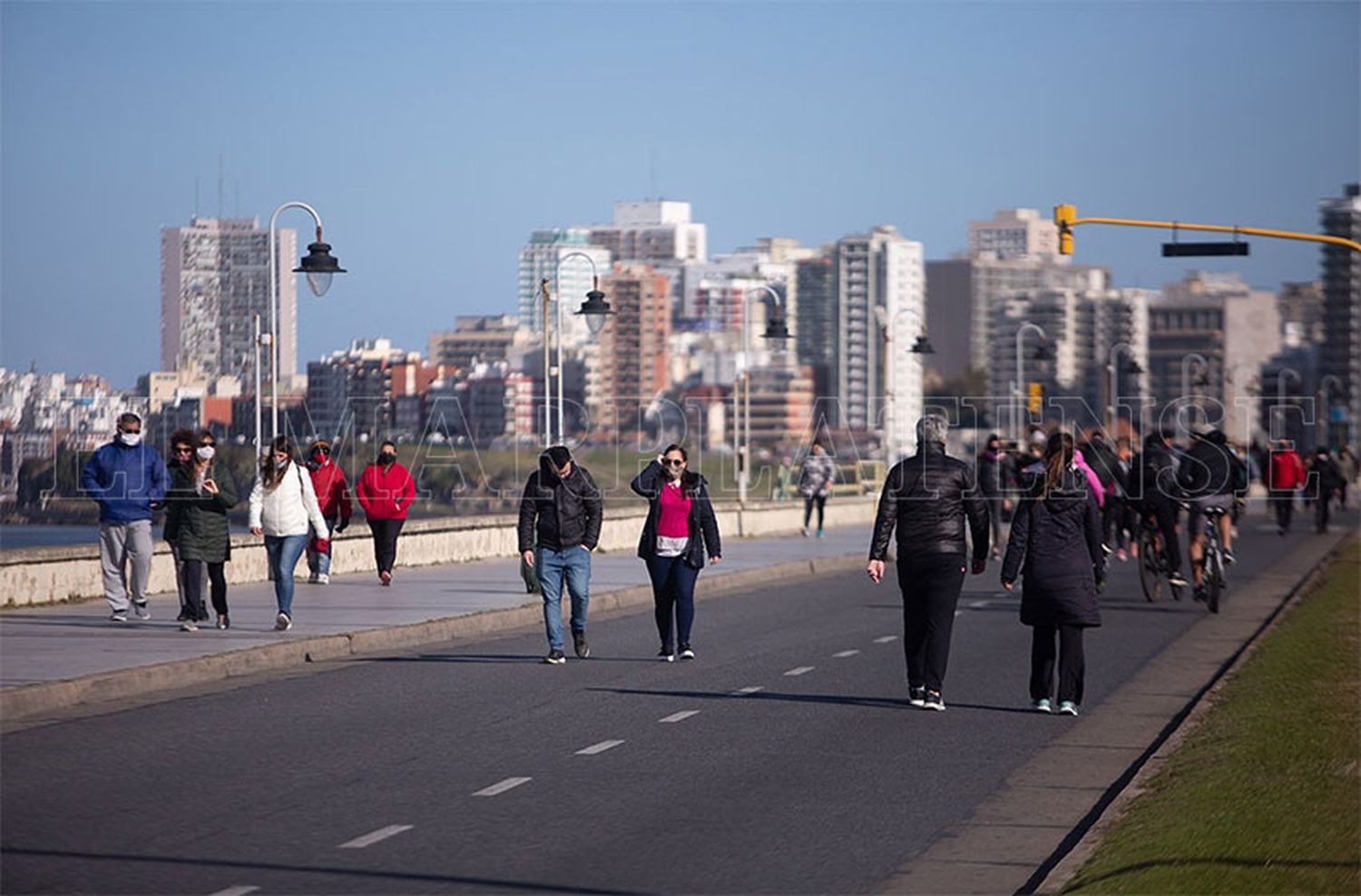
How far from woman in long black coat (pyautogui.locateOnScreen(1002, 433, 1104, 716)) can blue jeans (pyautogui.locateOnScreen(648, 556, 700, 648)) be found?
→ 167 inches

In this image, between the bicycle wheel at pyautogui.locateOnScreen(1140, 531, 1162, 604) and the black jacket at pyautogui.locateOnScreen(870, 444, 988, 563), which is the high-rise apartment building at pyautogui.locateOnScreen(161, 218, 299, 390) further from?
the black jacket at pyautogui.locateOnScreen(870, 444, 988, 563)

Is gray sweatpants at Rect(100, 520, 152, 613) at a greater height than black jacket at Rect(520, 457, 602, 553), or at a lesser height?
lesser

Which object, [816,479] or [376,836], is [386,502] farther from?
[816,479]

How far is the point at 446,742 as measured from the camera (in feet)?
44.4

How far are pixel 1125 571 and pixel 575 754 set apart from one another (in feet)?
74.6

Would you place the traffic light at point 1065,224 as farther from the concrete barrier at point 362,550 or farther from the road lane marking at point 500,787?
the road lane marking at point 500,787

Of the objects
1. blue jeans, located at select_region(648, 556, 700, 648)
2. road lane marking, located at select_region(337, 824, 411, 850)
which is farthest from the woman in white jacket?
road lane marking, located at select_region(337, 824, 411, 850)

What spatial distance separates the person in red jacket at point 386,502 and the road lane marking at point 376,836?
17970 mm

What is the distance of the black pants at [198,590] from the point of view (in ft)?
68.1

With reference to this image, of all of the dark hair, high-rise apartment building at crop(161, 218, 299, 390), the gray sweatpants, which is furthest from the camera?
high-rise apartment building at crop(161, 218, 299, 390)

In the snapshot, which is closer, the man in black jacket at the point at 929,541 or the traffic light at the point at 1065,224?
the man in black jacket at the point at 929,541

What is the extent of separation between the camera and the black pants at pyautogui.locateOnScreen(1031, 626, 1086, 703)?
609 inches

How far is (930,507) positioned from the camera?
15.6m

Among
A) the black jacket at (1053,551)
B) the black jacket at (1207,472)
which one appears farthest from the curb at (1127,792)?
the black jacket at (1207,472)
